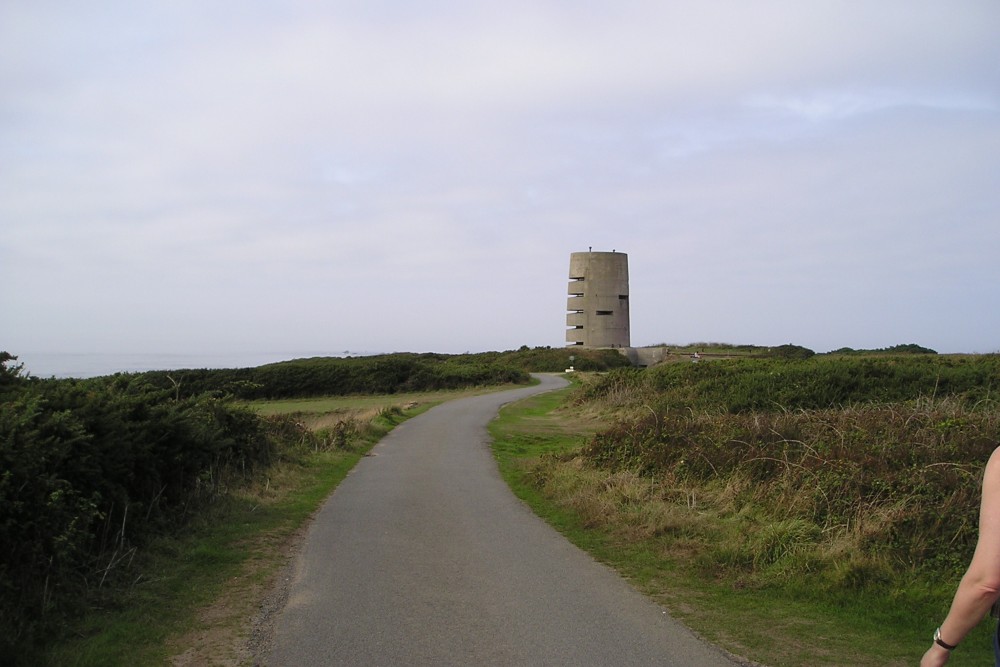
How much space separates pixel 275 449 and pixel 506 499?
19.1 feet

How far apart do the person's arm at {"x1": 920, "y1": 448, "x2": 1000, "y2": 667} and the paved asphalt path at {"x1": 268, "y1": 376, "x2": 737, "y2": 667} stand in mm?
2951

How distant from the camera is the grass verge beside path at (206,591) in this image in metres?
6.20

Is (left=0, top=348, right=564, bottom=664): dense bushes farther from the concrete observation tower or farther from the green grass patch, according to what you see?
the concrete observation tower

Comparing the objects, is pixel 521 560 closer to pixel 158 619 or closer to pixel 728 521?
pixel 728 521

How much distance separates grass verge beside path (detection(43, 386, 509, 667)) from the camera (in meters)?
6.20

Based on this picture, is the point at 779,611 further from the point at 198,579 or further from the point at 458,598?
the point at 198,579

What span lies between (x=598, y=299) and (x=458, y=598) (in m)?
58.9

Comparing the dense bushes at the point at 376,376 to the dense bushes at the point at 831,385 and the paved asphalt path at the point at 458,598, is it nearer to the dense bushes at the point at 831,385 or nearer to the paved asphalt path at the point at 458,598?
the dense bushes at the point at 831,385

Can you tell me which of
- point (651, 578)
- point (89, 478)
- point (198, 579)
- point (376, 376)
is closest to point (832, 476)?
point (651, 578)

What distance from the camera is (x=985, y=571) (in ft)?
10.2

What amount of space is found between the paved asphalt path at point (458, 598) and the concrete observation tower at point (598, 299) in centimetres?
5212

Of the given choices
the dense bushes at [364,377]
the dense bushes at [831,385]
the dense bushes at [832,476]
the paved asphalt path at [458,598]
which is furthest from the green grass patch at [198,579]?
the dense bushes at [364,377]

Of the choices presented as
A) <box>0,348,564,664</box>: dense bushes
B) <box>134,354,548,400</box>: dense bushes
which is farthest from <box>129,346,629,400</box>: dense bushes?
<box>0,348,564,664</box>: dense bushes

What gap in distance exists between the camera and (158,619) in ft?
23.2
